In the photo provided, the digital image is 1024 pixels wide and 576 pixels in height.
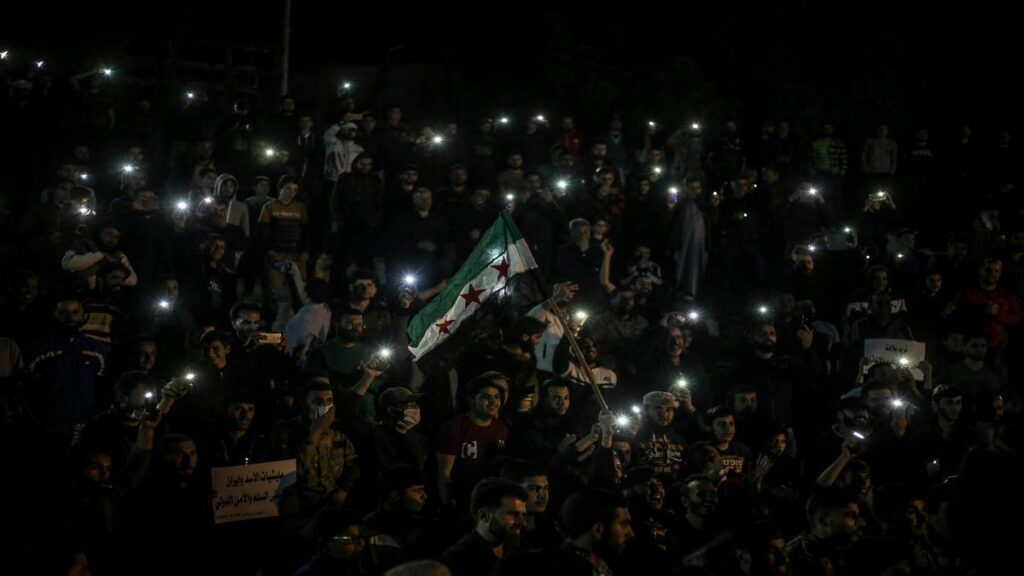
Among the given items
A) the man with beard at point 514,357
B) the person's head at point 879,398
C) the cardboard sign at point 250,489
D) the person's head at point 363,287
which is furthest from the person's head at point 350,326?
the person's head at point 879,398

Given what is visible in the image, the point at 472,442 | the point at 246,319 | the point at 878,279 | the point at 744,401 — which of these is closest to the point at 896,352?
the point at 878,279

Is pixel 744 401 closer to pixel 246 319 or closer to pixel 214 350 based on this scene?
pixel 246 319

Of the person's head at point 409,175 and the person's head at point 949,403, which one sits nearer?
the person's head at point 949,403

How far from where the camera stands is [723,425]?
31.1 ft

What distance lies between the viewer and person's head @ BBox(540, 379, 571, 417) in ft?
30.4

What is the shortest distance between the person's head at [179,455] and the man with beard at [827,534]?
3.73 metres

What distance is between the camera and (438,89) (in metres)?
22.6

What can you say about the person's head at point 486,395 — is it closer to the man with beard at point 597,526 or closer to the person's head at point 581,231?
the man with beard at point 597,526

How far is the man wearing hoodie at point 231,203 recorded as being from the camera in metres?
13.4

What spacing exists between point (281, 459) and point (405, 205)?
6362 mm

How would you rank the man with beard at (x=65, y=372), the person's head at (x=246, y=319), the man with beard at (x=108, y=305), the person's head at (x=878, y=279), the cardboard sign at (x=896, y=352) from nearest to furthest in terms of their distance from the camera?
the man with beard at (x=65, y=372)
the person's head at (x=246, y=319)
the man with beard at (x=108, y=305)
the cardboard sign at (x=896, y=352)
the person's head at (x=878, y=279)

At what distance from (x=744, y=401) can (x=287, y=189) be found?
5724mm

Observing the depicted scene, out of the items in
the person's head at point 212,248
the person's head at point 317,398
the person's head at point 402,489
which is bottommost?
the person's head at point 212,248

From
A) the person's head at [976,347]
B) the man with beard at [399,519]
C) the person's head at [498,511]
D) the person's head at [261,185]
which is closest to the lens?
the person's head at [498,511]
